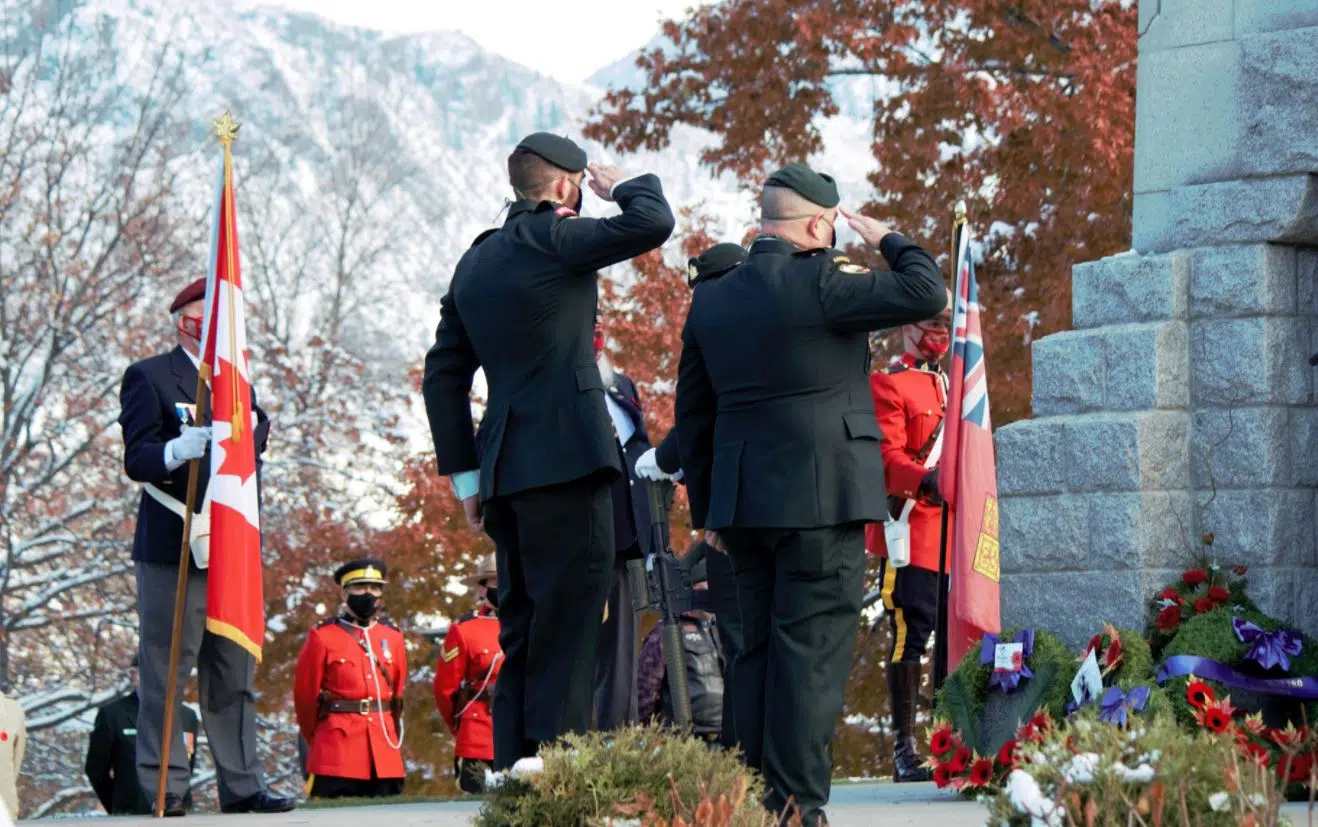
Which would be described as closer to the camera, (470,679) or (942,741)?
(942,741)

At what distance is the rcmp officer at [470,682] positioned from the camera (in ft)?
45.6

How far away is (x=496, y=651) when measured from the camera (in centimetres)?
1406

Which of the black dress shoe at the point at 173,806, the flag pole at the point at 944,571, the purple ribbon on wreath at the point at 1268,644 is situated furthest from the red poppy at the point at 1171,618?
the black dress shoe at the point at 173,806

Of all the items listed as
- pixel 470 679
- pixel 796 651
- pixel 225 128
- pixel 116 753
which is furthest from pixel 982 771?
pixel 116 753

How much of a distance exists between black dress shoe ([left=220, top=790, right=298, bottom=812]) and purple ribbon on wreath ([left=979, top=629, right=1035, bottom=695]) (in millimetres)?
2978

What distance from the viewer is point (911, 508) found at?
10500 millimetres

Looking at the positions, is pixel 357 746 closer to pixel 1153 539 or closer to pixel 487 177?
pixel 1153 539

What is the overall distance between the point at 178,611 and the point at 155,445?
2.35ft

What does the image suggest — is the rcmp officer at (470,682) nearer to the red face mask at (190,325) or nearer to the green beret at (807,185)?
the red face mask at (190,325)

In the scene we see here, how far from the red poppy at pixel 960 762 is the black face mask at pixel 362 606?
6.16 meters

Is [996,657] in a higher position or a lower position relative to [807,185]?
lower

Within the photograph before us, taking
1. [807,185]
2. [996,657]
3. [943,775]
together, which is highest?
[807,185]

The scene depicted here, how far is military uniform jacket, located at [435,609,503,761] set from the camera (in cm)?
1390

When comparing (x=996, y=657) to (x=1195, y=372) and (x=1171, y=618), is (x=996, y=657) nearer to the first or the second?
(x=1171, y=618)
